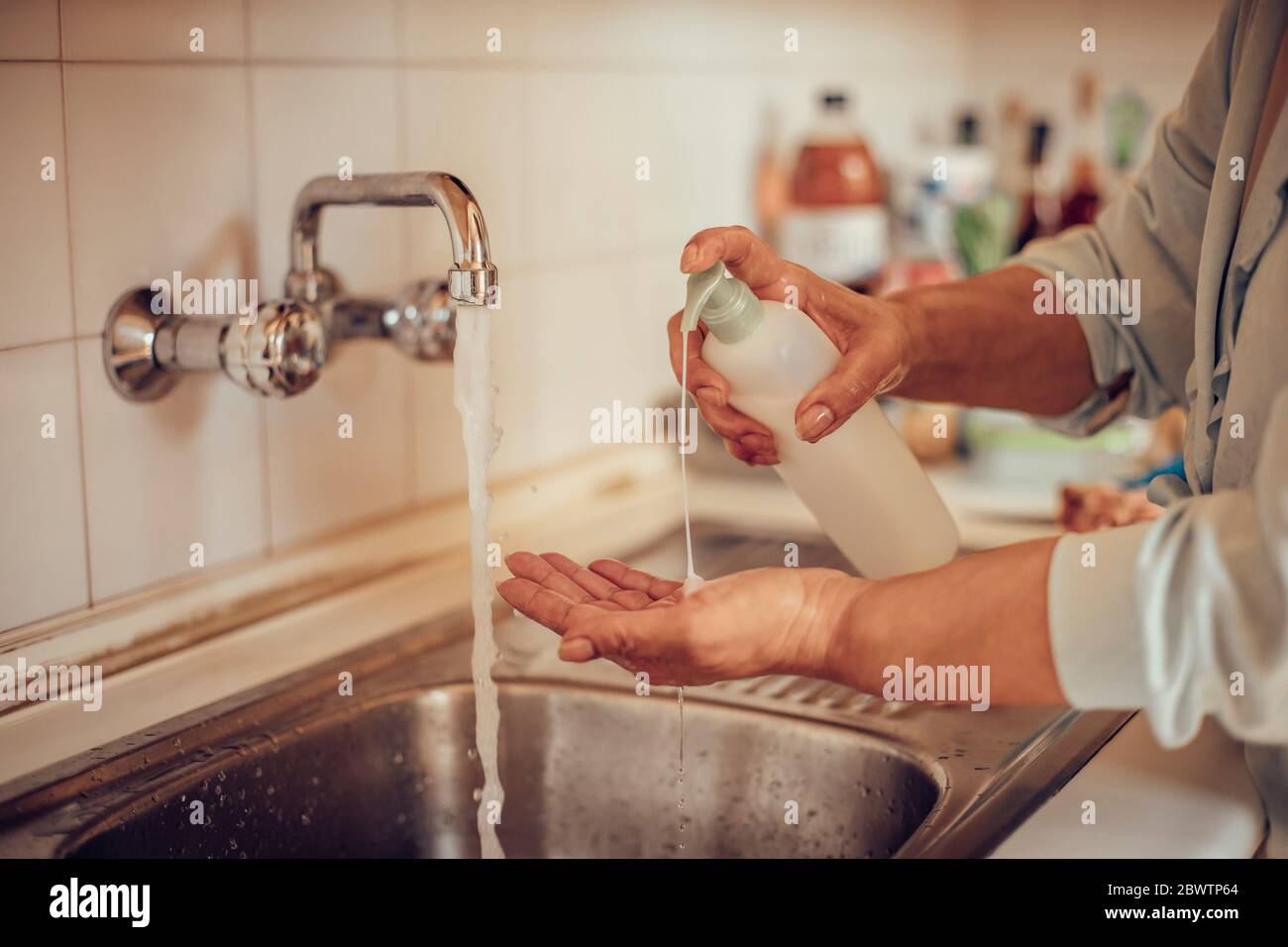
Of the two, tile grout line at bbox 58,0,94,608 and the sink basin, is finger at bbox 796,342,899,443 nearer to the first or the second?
the sink basin

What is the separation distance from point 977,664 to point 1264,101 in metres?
0.42

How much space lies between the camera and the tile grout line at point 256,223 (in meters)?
1.04

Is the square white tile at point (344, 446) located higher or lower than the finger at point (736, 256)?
lower

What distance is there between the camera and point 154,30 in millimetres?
963

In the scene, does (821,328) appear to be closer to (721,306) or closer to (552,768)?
(721,306)

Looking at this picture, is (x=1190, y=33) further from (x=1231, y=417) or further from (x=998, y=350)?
(x=1231, y=417)

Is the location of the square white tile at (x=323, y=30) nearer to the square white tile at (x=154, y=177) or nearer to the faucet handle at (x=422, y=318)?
the square white tile at (x=154, y=177)

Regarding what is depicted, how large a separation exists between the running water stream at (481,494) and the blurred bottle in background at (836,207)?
83 cm

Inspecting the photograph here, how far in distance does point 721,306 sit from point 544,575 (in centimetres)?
19

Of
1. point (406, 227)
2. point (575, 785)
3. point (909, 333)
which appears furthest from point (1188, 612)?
point (406, 227)

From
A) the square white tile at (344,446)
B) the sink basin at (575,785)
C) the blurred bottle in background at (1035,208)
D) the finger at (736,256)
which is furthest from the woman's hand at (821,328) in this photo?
the blurred bottle in background at (1035,208)

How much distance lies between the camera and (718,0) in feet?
5.23

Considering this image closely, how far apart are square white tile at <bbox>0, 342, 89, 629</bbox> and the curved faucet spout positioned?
19 cm

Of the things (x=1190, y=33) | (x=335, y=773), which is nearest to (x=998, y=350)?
(x=335, y=773)
